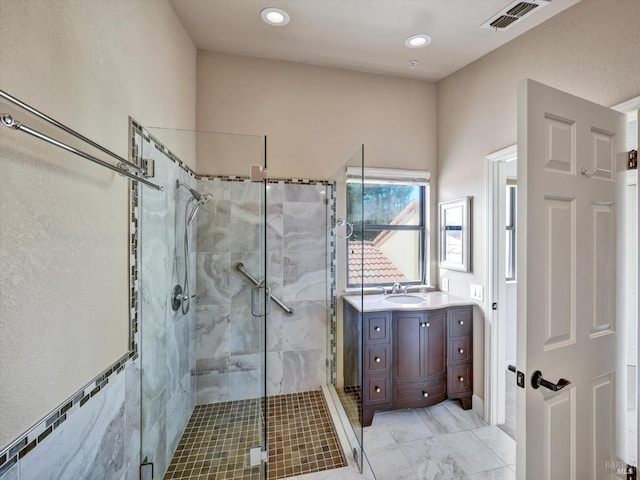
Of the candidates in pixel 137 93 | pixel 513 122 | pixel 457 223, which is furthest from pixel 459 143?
pixel 137 93

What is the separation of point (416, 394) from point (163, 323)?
1.95m

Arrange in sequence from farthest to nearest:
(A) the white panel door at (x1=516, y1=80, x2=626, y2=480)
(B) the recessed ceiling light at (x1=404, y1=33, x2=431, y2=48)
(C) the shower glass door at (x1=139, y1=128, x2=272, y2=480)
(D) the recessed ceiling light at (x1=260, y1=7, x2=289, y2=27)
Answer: (B) the recessed ceiling light at (x1=404, y1=33, x2=431, y2=48), (D) the recessed ceiling light at (x1=260, y1=7, x2=289, y2=27), (C) the shower glass door at (x1=139, y1=128, x2=272, y2=480), (A) the white panel door at (x1=516, y1=80, x2=626, y2=480)

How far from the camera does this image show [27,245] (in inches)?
30.7

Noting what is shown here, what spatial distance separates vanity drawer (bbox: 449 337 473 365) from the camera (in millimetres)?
2334

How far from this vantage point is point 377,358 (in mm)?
2176

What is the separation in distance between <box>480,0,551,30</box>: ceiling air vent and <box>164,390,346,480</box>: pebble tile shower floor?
9.94 feet

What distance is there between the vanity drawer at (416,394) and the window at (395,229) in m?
0.92

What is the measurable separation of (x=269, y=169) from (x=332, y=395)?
2045 mm

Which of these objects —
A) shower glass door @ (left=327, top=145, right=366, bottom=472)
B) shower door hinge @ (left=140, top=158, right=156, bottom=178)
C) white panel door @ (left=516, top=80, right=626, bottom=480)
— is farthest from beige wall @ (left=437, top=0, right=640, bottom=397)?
shower door hinge @ (left=140, top=158, right=156, bottom=178)

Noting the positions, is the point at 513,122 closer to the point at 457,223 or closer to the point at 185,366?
the point at 457,223

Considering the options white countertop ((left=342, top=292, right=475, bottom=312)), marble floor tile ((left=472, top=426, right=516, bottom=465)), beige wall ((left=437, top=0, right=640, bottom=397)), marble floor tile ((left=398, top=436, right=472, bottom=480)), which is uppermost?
beige wall ((left=437, top=0, right=640, bottom=397))

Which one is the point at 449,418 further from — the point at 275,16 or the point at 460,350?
the point at 275,16

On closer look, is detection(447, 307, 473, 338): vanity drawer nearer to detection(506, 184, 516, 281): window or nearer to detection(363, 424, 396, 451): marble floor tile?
detection(363, 424, 396, 451): marble floor tile

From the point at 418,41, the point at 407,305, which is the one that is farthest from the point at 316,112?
the point at 407,305
